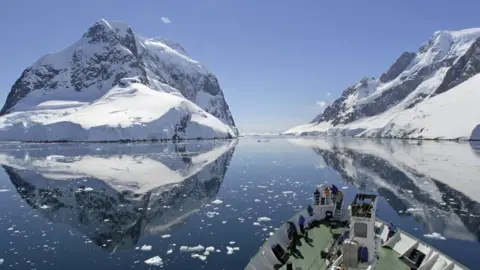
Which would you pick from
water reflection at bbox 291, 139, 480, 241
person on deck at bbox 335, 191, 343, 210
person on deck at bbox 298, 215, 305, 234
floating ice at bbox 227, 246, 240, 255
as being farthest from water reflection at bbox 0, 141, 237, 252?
water reflection at bbox 291, 139, 480, 241

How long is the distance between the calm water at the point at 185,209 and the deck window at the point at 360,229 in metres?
7.09

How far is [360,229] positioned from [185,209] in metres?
21.6

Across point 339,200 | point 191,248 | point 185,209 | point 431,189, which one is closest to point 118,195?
point 185,209

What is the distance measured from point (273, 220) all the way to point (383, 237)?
11.4m

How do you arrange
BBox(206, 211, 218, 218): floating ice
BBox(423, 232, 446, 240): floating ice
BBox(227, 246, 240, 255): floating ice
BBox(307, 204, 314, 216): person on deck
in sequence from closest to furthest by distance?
BBox(227, 246, 240, 255): floating ice → BBox(307, 204, 314, 216): person on deck → BBox(423, 232, 446, 240): floating ice → BBox(206, 211, 218, 218): floating ice

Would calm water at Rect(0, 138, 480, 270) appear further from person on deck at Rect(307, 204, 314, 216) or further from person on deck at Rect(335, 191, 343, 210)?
person on deck at Rect(335, 191, 343, 210)

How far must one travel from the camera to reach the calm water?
76.4 ft

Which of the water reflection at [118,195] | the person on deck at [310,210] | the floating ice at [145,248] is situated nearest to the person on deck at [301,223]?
the person on deck at [310,210]

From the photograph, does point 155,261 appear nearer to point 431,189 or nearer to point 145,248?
point 145,248

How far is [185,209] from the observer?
35.9 meters

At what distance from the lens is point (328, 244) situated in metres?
20.7

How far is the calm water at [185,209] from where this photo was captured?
917 inches

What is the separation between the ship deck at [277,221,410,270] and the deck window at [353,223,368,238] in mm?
1612

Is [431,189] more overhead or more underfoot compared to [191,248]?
more overhead
